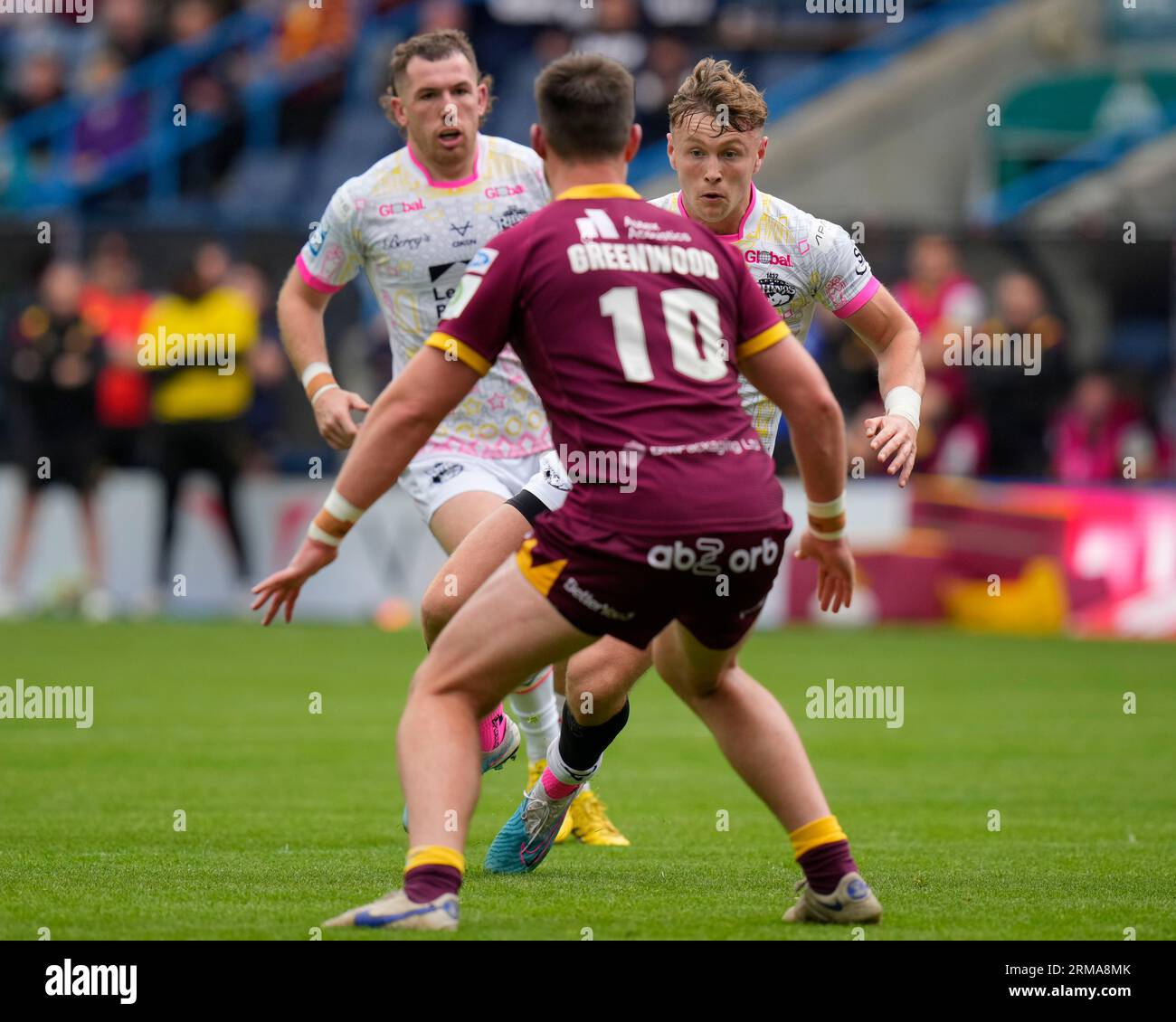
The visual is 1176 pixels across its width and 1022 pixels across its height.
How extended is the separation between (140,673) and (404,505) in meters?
4.51

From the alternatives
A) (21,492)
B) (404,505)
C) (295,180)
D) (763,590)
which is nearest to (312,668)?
(404,505)

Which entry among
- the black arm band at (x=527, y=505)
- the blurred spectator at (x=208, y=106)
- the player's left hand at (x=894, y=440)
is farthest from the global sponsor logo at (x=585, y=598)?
the blurred spectator at (x=208, y=106)

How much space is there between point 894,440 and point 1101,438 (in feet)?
42.6

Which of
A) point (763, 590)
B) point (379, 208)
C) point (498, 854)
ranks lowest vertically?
point (498, 854)

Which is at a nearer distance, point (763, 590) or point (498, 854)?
point (763, 590)

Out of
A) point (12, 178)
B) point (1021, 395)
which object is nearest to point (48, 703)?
point (1021, 395)

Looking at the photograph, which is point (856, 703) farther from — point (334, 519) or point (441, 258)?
point (334, 519)

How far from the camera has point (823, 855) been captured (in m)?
5.76

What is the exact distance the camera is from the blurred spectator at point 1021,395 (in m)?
18.7

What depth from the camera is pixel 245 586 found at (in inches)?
725

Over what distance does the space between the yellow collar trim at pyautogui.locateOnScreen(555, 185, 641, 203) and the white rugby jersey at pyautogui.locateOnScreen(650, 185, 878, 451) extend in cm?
158

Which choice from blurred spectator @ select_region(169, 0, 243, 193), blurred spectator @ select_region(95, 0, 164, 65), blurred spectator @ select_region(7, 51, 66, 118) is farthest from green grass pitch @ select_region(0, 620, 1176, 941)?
blurred spectator @ select_region(95, 0, 164, 65)
